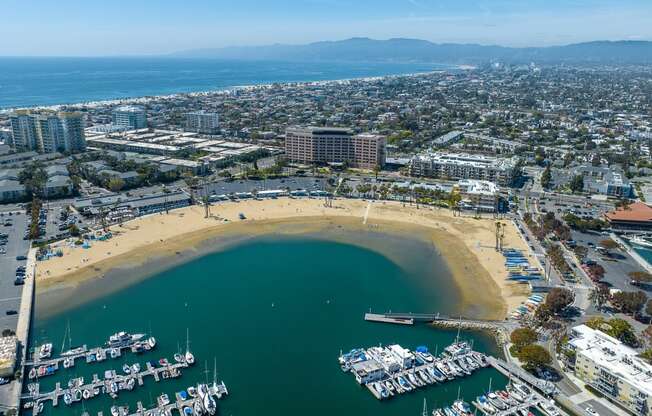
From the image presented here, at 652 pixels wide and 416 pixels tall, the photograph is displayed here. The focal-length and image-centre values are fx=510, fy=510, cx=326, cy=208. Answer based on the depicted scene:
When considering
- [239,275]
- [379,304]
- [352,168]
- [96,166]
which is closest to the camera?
[379,304]

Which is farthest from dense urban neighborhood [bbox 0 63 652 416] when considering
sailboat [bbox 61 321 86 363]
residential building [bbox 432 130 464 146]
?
sailboat [bbox 61 321 86 363]

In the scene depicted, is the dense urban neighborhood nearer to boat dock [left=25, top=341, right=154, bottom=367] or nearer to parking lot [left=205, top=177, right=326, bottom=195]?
parking lot [left=205, top=177, right=326, bottom=195]

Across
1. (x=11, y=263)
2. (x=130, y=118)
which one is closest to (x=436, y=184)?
(x=11, y=263)

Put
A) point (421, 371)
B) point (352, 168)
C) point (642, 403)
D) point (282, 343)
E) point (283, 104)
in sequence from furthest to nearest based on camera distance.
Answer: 1. point (283, 104)
2. point (352, 168)
3. point (282, 343)
4. point (421, 371)
5. point (642, 403)

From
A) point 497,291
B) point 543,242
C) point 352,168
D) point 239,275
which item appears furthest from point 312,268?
point 352,168

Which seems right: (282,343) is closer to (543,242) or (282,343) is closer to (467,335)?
(467,335)

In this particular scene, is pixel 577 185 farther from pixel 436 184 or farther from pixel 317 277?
pixel 317 277
